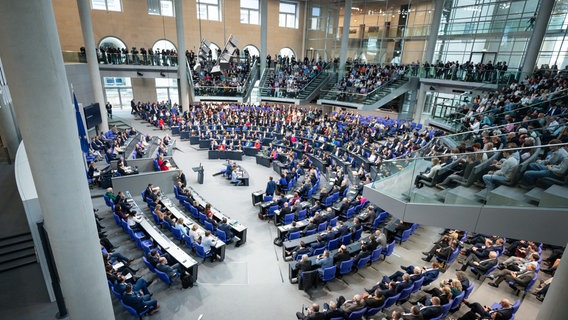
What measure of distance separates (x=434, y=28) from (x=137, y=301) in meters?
25.6

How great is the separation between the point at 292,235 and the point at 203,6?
28.4 meters

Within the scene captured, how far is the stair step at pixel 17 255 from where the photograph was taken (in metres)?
8.09

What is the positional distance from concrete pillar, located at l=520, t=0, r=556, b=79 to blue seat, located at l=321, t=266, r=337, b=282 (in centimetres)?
1635

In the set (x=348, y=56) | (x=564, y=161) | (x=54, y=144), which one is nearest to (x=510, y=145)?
(x=564, y=161)

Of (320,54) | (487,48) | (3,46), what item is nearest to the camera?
(3,46)

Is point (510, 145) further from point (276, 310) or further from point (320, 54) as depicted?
point (320, 54)

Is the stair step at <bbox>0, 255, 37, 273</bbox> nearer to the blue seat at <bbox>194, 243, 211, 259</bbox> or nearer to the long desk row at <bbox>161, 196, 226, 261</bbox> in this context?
the long desk row at <bbox>161, 196, 226, 261</bbox>

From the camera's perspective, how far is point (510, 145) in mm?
7750

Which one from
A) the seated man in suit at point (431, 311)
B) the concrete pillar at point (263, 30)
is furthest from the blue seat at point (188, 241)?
the concrete pillar at point (263, 30)

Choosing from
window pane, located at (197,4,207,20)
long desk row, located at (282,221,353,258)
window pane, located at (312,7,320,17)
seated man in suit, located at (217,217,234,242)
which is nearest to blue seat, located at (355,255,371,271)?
long desk row, located at (282,221,353,258)

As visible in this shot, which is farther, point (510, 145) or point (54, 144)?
point (510, 145)

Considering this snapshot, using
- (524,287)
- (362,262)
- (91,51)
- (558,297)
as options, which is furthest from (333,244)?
(91,51)

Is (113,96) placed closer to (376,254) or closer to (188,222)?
(188,222)

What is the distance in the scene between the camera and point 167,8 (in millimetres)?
28938
